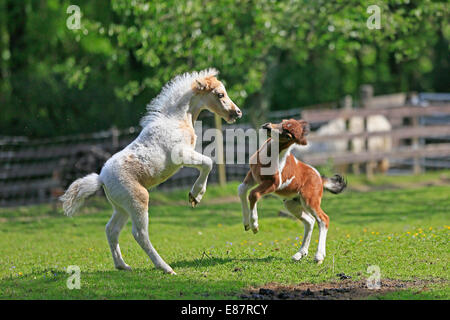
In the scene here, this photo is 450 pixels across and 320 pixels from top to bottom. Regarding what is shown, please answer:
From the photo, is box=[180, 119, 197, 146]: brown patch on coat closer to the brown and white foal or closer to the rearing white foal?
the rearing white foal

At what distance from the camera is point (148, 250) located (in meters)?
7.39

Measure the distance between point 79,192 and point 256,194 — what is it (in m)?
2.19

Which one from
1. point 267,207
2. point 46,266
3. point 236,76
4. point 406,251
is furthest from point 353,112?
point 46,266

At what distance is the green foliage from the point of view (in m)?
15.3

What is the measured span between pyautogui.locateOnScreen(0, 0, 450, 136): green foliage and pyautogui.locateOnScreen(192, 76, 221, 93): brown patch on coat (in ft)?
23.1

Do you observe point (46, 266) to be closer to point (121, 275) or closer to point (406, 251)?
point (121, 275)

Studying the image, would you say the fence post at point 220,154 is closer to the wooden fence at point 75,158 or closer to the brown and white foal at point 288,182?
the wooden fence at point 75,158

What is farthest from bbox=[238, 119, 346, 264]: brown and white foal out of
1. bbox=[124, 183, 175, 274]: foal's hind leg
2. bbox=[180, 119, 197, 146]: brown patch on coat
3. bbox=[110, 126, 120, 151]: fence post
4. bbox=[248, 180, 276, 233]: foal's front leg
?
bbox=[110, 126, 120, 151]: fence post

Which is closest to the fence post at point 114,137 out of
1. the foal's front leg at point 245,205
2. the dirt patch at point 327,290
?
the foal's front leg at point 245,205

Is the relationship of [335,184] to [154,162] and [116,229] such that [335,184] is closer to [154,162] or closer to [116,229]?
[154,162]

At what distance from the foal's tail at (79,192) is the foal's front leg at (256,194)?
190cm

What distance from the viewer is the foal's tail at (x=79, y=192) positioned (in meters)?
7.51

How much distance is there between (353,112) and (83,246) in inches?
429

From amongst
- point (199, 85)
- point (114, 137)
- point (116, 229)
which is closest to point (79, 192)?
point (116, 229)
